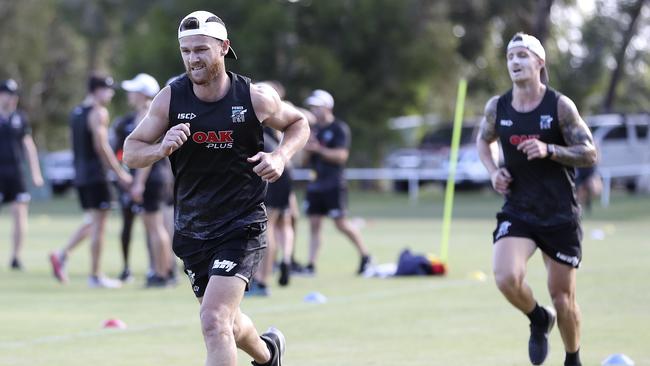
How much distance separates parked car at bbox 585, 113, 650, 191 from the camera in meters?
36.9

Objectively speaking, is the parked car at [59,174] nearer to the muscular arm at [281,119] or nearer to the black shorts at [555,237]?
the black shorts at [555,237]

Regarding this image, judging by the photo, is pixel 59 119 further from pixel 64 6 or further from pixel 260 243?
pixel 260 243

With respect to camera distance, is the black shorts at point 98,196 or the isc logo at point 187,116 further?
the black shorts at point 98,196

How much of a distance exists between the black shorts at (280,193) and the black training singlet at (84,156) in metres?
1.98

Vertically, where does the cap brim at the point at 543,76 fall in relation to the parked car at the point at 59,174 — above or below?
above

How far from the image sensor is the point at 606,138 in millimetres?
37250

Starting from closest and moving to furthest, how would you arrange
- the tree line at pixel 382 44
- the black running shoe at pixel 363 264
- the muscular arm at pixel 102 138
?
the muscular arm at pixel 102 138
the black running shoe at pixel 363 264
the tree line at pixel 382 44

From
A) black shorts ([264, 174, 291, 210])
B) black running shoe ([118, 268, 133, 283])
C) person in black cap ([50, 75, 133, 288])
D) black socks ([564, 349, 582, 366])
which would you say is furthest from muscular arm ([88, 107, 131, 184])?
black socks ([564, 349, 582, 366])

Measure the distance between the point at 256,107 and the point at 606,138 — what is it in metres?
31.2

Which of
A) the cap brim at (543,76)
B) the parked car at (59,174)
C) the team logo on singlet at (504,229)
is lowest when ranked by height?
the parked car at (59,174)

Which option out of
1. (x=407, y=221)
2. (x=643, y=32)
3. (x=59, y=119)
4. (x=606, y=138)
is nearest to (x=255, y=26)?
(x=606, y=138)

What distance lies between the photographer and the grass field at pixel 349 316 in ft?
31.6

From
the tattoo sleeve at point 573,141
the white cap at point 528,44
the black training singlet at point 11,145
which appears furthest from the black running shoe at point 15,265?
the tattoo sleeve at point 573,141

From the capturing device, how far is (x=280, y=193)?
14.9m
